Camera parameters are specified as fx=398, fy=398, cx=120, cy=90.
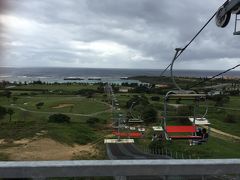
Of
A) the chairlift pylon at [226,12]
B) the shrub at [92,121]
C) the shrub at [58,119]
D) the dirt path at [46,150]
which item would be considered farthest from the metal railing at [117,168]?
the shrub at [58,119]

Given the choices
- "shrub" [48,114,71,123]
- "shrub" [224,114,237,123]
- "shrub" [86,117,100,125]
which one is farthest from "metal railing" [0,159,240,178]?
"shrub" [224,114,237,123]

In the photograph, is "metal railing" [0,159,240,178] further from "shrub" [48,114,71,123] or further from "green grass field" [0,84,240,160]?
"shrub" [48,114,71,123]

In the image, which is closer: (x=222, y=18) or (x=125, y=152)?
(x=222, y=18)

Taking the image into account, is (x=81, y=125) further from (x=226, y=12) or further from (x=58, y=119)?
(x=226, y=12)

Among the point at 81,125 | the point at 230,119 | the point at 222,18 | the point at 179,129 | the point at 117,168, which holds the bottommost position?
the point at 81,125

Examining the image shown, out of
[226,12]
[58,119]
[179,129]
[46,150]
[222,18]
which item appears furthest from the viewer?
[58,119]

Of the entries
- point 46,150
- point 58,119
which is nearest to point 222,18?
point 46,150

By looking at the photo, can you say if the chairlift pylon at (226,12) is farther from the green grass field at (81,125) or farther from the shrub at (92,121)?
the shrub at (92,121)

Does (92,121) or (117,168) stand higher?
(117,168)
